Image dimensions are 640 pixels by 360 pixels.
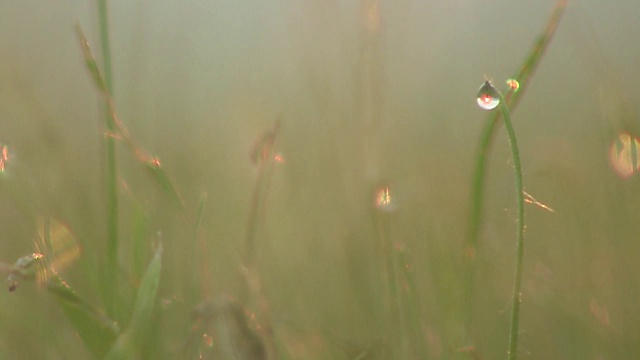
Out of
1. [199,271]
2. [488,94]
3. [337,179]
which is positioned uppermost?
[488,94]

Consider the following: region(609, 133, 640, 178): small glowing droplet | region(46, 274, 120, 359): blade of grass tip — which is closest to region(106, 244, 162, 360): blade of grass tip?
region(46, 274, 120, 359): blade of grass tip

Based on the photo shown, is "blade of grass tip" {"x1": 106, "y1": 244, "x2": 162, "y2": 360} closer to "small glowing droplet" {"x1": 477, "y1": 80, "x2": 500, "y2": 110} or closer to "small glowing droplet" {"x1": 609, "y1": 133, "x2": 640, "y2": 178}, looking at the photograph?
"small glowing droplet" {"x1": 477, "y1": 80, "x2": 500, "y2": 110}

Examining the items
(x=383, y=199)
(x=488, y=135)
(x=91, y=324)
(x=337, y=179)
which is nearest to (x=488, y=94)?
(x=488, y=135)

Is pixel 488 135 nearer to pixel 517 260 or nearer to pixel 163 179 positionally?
pixel 517 260

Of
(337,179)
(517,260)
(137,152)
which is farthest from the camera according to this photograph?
(337,179)

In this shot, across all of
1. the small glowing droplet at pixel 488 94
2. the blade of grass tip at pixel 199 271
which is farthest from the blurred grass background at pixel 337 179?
the small glowing droplet at pixel 488 94

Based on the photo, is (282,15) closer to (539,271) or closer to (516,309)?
(539,271)
